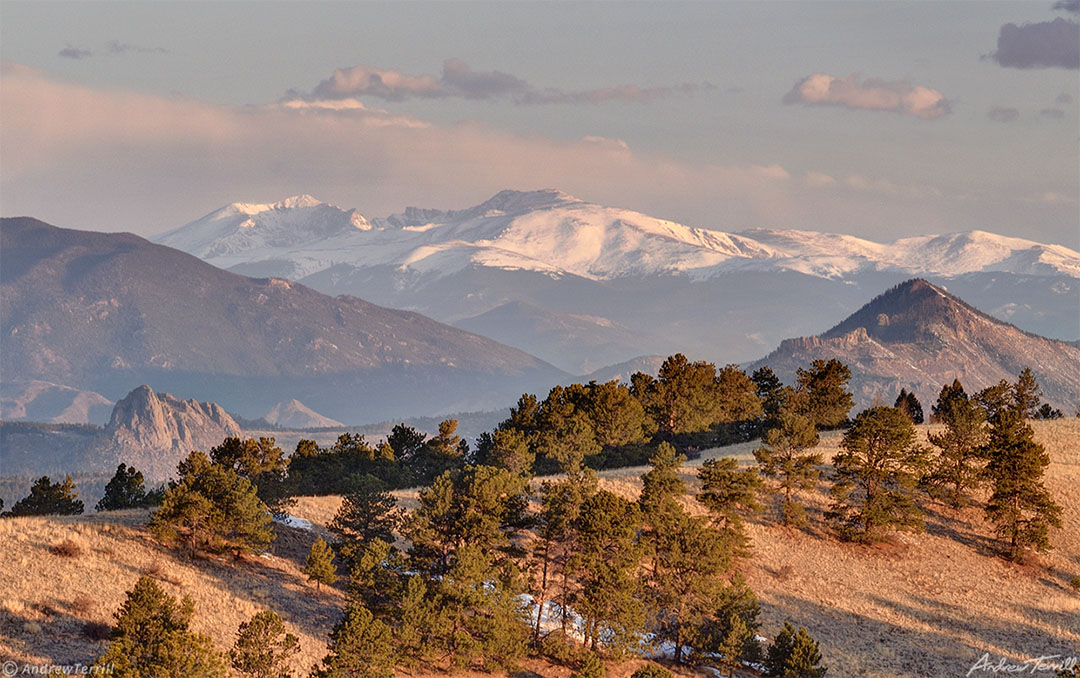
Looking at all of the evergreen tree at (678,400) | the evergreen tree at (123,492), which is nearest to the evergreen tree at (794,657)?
the evergreen tree at (123,492)

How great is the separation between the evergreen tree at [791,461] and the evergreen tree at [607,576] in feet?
101

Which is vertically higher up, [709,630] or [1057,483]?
[1057,483]

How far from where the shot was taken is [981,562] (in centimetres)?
10819

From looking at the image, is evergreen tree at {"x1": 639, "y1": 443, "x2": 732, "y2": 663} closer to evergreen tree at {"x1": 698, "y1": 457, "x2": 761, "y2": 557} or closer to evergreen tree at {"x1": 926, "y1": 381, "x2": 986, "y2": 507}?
evergreen tree at {"x1": 698, "y1": 457, "x2": 761, "y2": 557}

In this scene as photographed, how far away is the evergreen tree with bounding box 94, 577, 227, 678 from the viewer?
55750 millimetres

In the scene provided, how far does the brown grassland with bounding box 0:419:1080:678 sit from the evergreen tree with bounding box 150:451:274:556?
5.70ft

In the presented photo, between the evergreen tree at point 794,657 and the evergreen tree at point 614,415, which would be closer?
the evergreen tree at point 794,657

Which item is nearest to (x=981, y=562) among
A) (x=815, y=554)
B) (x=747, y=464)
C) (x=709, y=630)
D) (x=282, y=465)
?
(x=815, y=554)

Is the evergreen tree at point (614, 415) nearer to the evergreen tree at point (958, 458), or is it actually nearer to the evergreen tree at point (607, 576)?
the evergreen tree at point (958, 458)

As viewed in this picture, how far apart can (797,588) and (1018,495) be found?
28.3 m

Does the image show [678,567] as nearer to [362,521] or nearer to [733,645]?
[733,645]

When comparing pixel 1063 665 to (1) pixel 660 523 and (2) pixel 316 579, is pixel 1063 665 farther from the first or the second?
(2) pixel 316 579

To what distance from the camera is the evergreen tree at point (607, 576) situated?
8000cm

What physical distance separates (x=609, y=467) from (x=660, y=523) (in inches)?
1699
